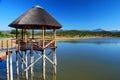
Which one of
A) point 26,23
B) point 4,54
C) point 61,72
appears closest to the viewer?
point 4,54

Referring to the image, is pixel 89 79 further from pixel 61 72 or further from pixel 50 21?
pixel 50 21

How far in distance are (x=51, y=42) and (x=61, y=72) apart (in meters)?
3.86

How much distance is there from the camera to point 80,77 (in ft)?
59.9

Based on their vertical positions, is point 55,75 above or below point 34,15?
below

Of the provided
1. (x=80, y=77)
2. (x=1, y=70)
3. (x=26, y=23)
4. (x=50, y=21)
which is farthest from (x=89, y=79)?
(x=1, y=70)

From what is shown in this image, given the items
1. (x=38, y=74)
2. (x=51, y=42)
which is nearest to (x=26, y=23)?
(x=51, y=42)

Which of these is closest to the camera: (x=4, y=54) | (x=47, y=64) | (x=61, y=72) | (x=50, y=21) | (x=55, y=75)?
(x=4, y=54)

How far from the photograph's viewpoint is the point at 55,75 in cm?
1855

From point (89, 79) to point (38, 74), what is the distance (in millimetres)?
4624

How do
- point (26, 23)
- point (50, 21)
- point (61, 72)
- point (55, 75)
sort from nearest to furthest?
point (26, 23)
point (50, 21)
point (55, 75)
point (61, 72)

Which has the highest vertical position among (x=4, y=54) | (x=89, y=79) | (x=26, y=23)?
(x=26, y=23)

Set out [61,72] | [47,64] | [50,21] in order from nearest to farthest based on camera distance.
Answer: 1. [50,21]
2. [61,72]
3. [47,64]

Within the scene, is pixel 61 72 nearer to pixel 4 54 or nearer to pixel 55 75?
pixel 55 75

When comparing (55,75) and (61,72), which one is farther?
(61,72)
